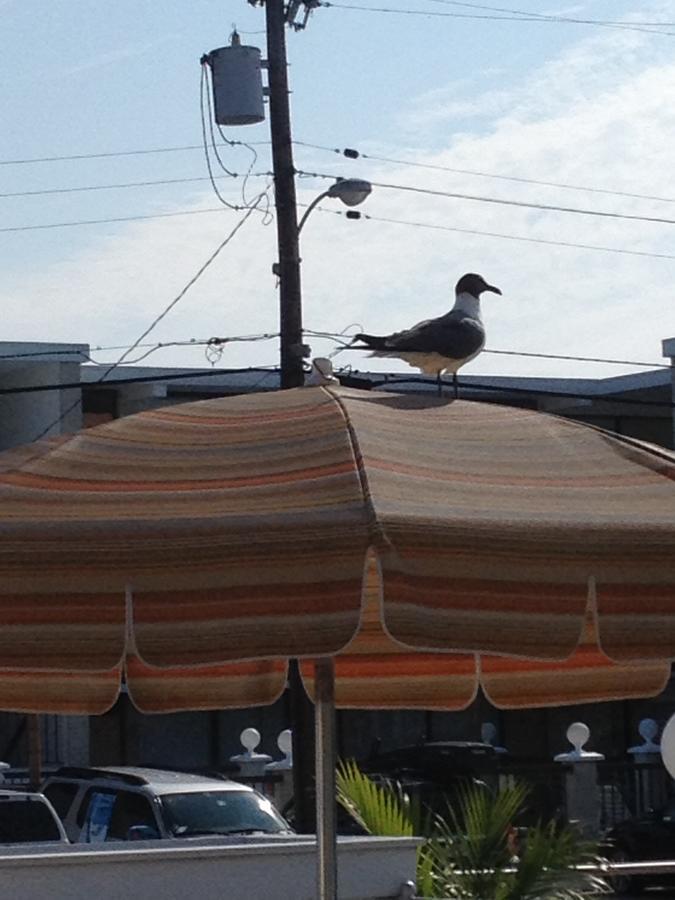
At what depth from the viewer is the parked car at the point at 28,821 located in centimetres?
1490

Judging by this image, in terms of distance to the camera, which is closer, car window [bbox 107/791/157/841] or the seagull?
the seagull

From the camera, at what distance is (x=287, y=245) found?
20.4m

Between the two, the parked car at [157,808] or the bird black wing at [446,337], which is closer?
the bird black wing at [446,337]

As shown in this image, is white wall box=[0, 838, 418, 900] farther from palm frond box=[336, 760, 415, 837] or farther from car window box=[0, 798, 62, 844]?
car window box=[0, 798, 62, 844]

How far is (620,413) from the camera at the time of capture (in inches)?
1459

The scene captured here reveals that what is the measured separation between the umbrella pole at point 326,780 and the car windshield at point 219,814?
966 centimetres

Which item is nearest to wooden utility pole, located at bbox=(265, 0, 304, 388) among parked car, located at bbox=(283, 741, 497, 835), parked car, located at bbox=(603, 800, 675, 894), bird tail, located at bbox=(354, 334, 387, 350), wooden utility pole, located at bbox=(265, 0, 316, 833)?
wooden utility pole, located at bbox=(265, 0, 316, 833)

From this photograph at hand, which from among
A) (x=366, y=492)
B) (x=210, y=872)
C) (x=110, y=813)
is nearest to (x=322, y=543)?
(x=366, y=492)

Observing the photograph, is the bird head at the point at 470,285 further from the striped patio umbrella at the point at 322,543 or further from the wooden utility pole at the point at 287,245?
the wooden utility pole at the point at 287,245

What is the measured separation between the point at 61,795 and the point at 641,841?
888 cm

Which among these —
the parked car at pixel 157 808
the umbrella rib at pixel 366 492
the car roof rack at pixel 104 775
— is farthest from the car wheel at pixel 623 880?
the umbrella rib at pixel 366 492

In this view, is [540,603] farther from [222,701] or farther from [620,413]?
[620,413]

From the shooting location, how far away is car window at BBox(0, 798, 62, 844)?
48.9 feet

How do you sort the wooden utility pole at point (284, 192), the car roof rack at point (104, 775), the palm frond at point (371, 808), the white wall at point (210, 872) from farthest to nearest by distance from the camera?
the wooden utility pole at point (284, 192)
the car roof rack at point (104, 775)
the palm frond at point (371, 808)
the white wall at point (210, 872)
